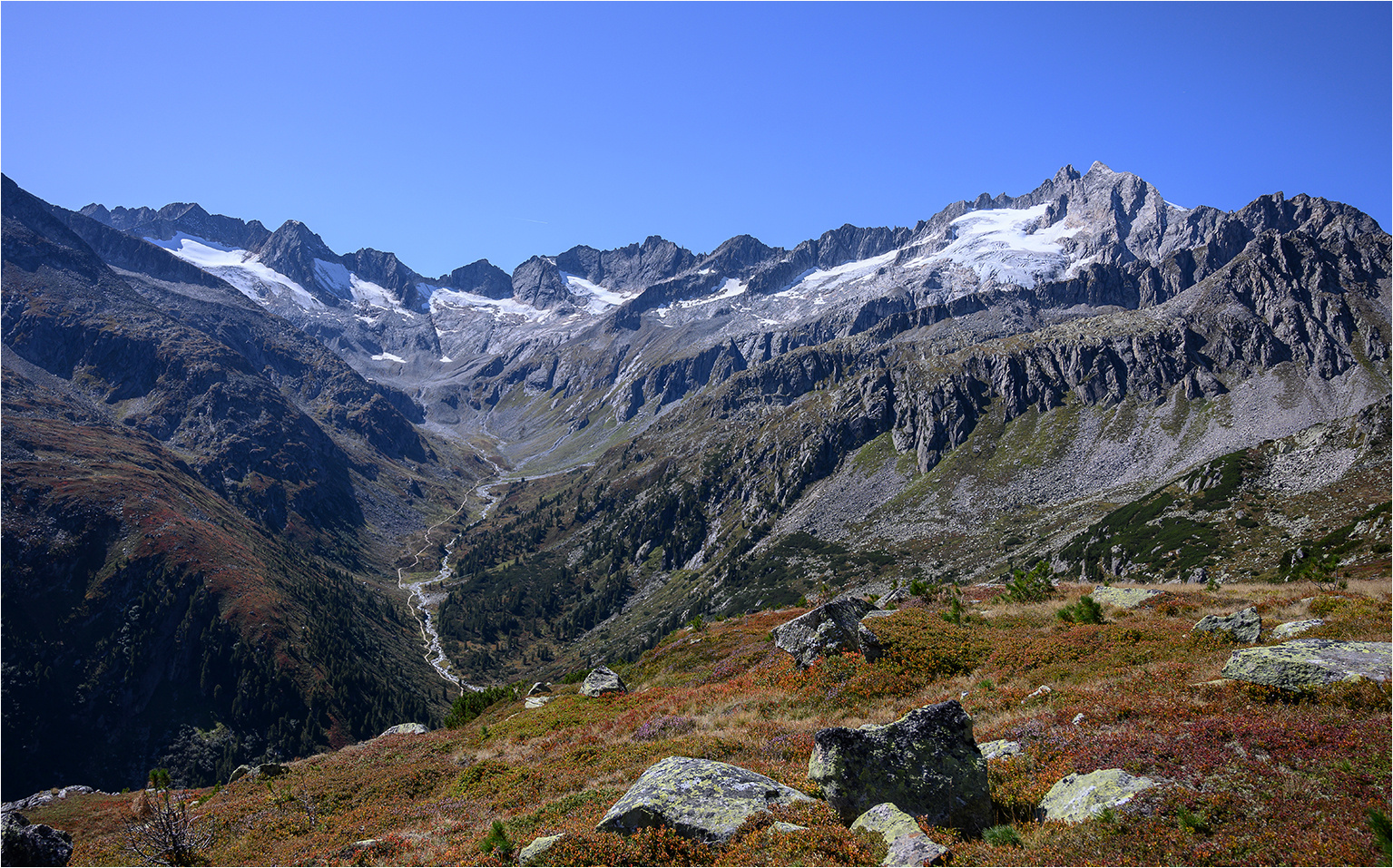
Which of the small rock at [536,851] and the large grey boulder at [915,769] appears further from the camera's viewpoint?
the small rock at [536,851]

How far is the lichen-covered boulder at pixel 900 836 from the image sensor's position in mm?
11016

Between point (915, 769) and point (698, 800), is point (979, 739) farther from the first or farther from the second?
point (698, 800)

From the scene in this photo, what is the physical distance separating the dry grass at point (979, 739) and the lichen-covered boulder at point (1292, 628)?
2.07ft

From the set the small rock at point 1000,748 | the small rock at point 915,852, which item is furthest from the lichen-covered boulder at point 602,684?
the small rock at point 915,852

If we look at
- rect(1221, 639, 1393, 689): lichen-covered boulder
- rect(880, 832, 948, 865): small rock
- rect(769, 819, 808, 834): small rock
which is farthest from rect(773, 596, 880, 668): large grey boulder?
rect(880, 832, 948, 865): small rock

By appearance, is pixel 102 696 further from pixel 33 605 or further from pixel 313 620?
pixel 313 620

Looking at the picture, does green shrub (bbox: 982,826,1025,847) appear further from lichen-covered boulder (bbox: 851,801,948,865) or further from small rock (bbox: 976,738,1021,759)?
small rock (bbox: 976,738,1021,759)

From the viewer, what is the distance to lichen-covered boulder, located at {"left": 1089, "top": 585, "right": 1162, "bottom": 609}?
105 feet

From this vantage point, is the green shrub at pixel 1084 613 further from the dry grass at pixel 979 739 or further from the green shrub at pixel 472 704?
the green shrub at pixel 472 704

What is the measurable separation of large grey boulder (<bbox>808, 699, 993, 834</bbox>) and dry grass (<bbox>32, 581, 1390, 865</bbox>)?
89 centimetres

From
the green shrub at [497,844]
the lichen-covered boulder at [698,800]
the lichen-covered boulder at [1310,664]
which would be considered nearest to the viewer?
the lichen-covered boulder at [698,800]

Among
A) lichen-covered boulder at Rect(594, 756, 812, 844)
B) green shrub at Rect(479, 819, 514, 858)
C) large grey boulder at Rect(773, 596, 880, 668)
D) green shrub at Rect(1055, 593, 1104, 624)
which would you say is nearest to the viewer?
lichen-covered boulder at Rect(594, 756, 812, 844)

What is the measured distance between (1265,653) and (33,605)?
22555 cm

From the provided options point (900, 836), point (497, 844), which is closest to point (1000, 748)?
point (900, 836)
